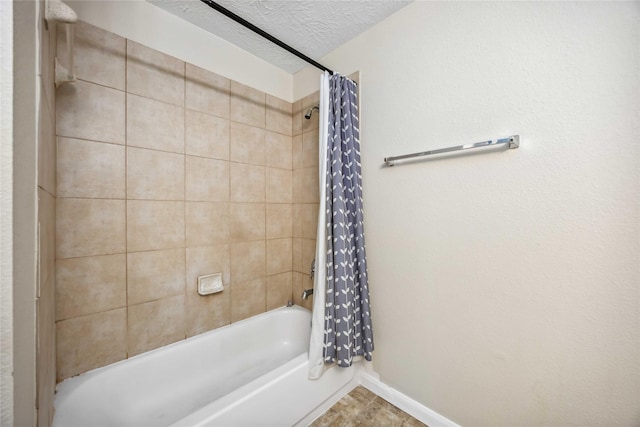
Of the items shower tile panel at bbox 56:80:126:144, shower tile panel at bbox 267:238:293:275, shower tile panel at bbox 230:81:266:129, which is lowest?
shower tile panel at bbox 267:238:293:275

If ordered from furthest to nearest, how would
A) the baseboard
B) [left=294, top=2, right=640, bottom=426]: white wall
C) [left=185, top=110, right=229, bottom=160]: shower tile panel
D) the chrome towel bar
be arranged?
[left=185, top=110, right=229, bottom=160]: shower tile panel → the baseboard → the chrome towel bar → [left=294, top=2, right=640, bottom=426]: white wall

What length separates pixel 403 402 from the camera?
1.32m

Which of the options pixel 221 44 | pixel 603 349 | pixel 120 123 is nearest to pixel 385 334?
pixel 603 349

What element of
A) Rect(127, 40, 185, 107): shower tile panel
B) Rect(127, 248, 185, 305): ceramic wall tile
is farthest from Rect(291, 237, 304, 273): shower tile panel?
Rect(127, 40, 185, 107): shower tile panel

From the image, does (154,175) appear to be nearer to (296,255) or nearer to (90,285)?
(90,285)

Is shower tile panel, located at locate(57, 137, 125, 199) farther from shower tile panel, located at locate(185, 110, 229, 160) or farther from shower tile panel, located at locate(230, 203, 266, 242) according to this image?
shower tile panel, located at locate(230, 203, 266, 242)

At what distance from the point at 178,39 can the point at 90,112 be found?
65 cm

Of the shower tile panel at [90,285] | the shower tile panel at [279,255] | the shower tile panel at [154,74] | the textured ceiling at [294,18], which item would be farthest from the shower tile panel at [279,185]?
the shower tile panel at [90,285]

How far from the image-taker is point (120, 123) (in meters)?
1.20

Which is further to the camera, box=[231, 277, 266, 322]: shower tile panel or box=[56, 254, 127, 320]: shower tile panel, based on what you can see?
box=[231, 277, 266, 322]: shower tile panel

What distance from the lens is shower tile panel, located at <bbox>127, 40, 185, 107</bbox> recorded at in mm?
1238

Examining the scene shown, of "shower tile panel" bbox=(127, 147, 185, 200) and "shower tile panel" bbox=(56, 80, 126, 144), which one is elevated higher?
"shower tile panel" bbox=(56, 80, 126, 144)

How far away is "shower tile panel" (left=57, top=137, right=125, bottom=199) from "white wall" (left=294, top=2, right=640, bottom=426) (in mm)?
1365

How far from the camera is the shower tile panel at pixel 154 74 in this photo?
124cm
